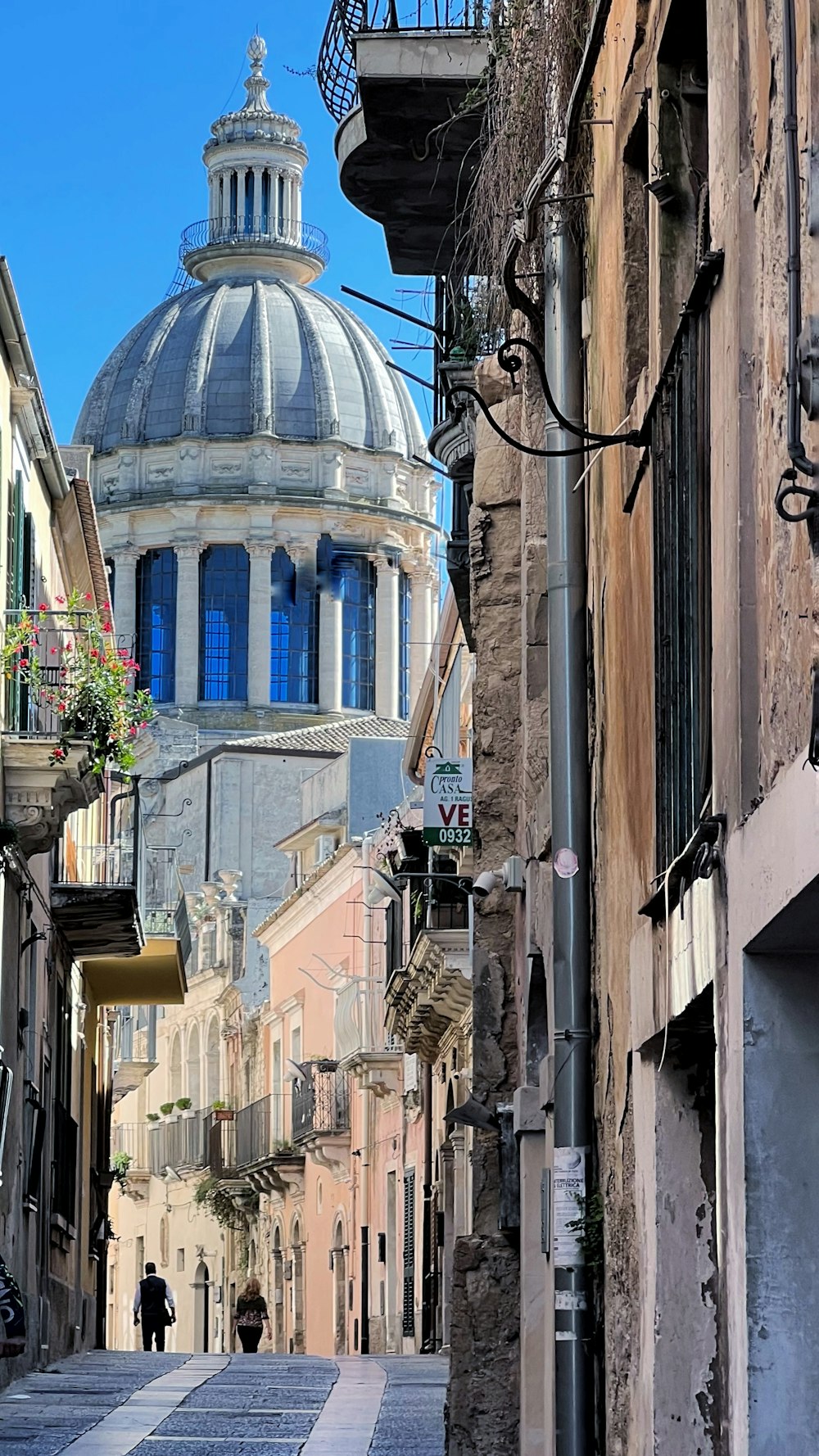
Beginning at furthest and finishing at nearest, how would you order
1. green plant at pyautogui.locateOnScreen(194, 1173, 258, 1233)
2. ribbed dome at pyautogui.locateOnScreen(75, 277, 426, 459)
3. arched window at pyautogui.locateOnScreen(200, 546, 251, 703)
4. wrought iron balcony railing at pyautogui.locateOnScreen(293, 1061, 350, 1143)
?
ribbed dome at pyautogui.locateOnScreen(75, 277, 426, 459) → arched window at pyautogui.locateOnScreen(200, 546, 251, 703) → green plant at pyautogui.locateOnScreen(194, 1173, 258, 1233) → wrought iron balcony railing at pyautogui.locateOnScreen(293, 1061, 350, 1143)

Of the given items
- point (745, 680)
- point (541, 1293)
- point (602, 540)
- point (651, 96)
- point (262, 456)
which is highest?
point (262, 456)

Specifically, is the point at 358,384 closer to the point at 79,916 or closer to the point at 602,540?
the point at 79,916

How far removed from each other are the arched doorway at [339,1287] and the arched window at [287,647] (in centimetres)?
4466

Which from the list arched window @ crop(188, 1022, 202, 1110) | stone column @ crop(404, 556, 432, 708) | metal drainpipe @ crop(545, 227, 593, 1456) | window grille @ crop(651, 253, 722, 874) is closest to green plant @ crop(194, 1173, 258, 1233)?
arched window @ crop(188, 1022, 202, 1110)

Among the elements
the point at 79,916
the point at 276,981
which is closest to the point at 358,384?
the point at 276,981

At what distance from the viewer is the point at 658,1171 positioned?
6.38 meters

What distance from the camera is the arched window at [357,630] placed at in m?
89.6

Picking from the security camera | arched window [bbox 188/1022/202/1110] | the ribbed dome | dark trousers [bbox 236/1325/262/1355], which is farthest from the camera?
the ribbed dome

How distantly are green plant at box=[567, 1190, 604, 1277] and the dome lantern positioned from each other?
305ft

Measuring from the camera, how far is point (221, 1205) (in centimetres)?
5662

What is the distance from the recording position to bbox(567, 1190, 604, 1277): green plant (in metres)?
8.23

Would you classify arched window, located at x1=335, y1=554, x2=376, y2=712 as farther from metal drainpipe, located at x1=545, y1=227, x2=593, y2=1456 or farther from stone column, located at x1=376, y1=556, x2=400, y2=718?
metal drainpipe, located at x1=545, y1=227, x2=593, y2=1456

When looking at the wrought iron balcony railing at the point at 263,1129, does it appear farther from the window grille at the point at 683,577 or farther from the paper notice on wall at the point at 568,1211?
the window grille at the point at 683,577

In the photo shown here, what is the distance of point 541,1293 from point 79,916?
1327cm
